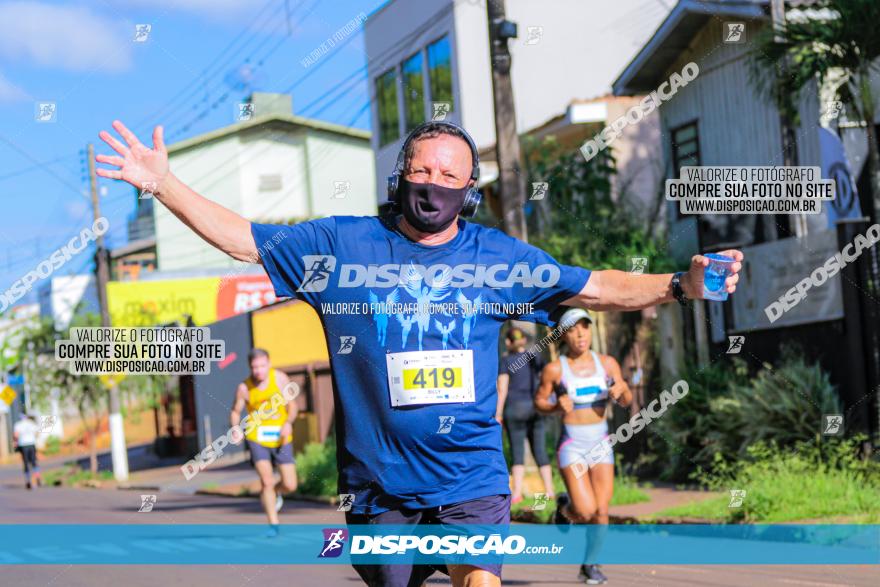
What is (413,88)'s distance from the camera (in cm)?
2811

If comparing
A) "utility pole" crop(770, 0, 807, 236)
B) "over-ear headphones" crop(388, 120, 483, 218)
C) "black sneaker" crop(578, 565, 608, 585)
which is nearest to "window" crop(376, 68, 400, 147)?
"utility pole" crop(770, 0, 807, 236)

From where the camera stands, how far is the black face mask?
451cm

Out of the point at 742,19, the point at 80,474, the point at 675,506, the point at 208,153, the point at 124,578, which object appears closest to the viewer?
the point at 124,578

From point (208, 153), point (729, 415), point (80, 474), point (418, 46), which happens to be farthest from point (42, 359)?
point (729, 415)

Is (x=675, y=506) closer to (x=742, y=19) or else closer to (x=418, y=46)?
(x=742, y=19)

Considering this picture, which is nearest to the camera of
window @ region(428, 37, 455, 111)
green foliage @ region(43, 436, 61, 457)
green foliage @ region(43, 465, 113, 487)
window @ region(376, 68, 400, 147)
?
window @ region(428, 37, 455, 111)

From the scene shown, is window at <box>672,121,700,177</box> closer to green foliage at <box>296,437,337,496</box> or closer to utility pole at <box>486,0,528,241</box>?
utility pole at <box>486,0,528,241</box>

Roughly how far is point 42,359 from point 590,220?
63.6 feet

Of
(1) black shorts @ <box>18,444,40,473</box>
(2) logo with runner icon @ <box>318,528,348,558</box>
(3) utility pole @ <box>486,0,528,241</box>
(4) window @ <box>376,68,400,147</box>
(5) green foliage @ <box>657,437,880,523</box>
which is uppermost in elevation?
(4) window @ <box>376,68,400,147</box>

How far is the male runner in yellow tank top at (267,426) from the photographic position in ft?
41.4

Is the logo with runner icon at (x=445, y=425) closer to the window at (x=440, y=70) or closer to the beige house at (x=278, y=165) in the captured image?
the window at (x=440, y=70)

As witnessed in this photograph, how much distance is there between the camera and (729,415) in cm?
1393

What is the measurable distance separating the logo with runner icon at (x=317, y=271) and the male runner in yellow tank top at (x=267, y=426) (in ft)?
26.8

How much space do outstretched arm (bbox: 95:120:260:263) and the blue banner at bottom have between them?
3378mm
